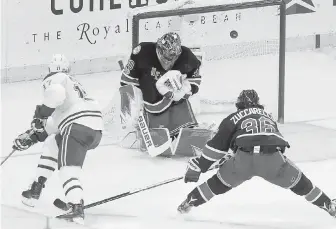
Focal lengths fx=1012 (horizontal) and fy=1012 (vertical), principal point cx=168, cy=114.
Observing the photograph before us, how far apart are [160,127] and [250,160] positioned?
1098mm

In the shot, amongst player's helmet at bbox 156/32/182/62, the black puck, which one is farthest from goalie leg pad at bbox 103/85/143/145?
the black puck

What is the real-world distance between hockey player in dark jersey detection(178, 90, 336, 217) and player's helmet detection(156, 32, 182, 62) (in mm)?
804

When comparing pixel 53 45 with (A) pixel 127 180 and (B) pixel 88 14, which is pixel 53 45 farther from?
(A) pixel 127 180

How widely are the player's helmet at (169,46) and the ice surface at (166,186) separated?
1.56 feet

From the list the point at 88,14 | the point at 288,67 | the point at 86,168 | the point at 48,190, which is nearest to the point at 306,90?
the point at 288,67

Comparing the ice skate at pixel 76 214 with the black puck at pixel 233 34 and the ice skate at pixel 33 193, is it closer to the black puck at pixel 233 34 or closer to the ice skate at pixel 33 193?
the ice skate at pixel 33 193

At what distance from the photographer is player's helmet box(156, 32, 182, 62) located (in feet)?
14.0

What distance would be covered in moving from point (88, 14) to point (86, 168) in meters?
1.91

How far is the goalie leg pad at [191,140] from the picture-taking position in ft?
14.6

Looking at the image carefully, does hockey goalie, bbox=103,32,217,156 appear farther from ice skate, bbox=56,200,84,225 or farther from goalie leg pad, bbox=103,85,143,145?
ice skate, bbox=56,200,84,225

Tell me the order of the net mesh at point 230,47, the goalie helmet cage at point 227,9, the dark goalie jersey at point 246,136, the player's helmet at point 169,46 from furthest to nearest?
the net mesh at point 230,47 < the goalie helmet cage at point 227,9 < the player's helmet at point 169,46 < the dark goalie jersey at point 246,136

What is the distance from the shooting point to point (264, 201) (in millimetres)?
3822

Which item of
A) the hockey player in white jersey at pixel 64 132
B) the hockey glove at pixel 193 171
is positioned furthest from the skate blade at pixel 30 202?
the hockey glove at pixel 193 171

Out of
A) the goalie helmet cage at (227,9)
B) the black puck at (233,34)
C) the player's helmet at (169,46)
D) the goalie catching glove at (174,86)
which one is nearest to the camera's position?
the player's helmet at (169,46)
